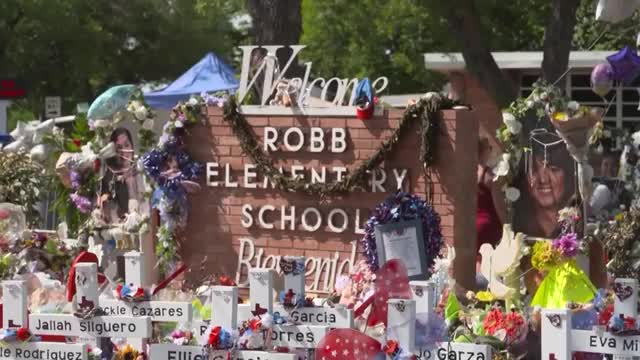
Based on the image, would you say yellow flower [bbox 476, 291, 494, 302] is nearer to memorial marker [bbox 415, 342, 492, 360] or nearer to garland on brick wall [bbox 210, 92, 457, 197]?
garland on brick wall [bbox 210, 92, 457, 197]

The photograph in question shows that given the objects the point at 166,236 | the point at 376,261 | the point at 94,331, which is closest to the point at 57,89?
the point at 166,236

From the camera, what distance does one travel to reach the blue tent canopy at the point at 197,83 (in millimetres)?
17469

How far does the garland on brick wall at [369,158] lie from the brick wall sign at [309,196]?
0.18ft

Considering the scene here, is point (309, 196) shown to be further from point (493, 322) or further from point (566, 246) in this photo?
point (493, 322)

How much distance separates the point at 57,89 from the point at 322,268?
1870 centimetres

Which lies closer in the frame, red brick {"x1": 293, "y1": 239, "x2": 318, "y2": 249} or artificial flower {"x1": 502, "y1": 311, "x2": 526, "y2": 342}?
artificial flower {"x1": 502, "y1": 311, "x2": 526, "y2": 342}

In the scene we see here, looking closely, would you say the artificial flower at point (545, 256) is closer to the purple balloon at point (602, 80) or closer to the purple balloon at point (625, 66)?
the purple balloon at point (602, 80)

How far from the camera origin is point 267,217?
953 centimetres

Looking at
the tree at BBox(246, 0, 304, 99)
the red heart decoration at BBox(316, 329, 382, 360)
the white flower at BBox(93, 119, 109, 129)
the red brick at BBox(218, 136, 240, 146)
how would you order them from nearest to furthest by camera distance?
the red heart decoration at BBox(316, 329, 382, 360), the red brick at BBox(218, 136, 240, 146), the white flower at BBox(93, 119, 109, 129), the tree at BBox(246, 0, 304, 99)

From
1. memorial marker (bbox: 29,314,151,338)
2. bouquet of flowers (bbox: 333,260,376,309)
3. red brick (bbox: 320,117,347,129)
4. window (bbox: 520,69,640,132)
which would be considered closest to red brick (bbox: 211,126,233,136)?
red brick (bbox: 320,117,347,129)

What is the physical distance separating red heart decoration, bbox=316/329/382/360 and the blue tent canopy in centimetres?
1157

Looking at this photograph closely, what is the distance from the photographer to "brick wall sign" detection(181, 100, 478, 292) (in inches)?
349

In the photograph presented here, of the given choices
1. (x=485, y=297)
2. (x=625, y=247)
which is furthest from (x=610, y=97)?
(x=485, y=297)

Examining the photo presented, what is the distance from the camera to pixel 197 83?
58.7 feet
